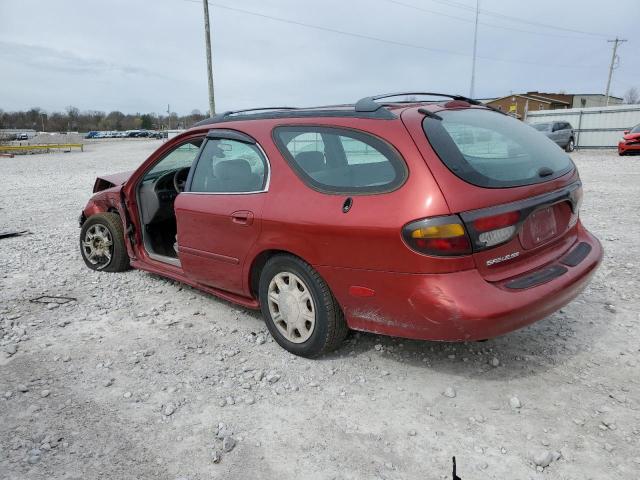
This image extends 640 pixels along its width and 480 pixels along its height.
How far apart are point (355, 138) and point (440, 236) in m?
0.86

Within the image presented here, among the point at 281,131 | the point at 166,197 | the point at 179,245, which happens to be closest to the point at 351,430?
the point at 281,131

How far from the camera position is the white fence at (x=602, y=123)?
995 inches

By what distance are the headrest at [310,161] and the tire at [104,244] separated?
2.71 m

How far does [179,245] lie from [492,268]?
8.38 ft

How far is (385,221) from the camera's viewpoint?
2.59 metres

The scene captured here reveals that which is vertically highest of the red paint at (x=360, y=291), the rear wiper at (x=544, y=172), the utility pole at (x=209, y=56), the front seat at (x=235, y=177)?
the utility pole at (x=209, y=56)

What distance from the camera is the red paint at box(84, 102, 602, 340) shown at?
250 cm

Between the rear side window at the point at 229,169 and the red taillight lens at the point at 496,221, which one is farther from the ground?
the rear side window at the point at 229,169

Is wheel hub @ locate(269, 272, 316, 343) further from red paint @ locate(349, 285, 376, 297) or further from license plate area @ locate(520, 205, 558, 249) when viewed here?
license plate area @ locate(520, 205, 558, 249)

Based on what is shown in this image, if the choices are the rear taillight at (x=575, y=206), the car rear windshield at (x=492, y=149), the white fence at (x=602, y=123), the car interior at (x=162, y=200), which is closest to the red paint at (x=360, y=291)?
the car rear windshield at (x=492, y=149)

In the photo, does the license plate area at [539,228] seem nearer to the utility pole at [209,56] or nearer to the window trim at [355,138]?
the window trim at [355,138]

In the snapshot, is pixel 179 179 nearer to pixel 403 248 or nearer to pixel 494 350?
pixel 403 248

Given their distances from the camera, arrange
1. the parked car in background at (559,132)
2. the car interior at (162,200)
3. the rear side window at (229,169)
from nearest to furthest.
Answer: the rear side window at (229,169) < the car interior at (162,200) < the parked car in background at (559,132)

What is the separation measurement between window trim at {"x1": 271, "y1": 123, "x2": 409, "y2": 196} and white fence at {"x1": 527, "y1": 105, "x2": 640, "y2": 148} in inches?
1073
